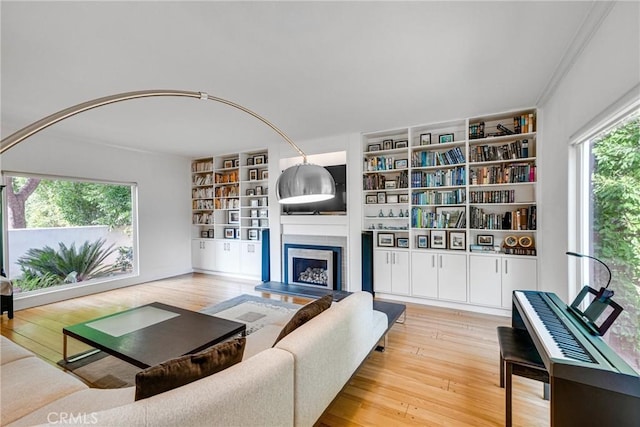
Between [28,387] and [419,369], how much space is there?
2.53m

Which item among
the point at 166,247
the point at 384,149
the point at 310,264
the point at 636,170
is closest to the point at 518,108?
the point at 384,149

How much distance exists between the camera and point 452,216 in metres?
3.88

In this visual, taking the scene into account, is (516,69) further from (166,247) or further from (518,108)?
(166,247)

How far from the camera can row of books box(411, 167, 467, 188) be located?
3767mm

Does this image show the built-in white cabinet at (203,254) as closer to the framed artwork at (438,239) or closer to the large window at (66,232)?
the large window at (66,232)

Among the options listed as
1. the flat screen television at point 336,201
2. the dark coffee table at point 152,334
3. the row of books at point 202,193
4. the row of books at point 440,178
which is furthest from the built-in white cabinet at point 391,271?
the row of books at point 202,193

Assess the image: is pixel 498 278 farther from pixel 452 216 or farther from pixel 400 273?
pixel 400 273

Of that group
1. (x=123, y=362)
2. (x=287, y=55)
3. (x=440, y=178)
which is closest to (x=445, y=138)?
(x=440, y=178)

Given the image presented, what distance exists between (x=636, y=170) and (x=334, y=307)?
189 cm

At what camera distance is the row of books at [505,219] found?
339 centimetres

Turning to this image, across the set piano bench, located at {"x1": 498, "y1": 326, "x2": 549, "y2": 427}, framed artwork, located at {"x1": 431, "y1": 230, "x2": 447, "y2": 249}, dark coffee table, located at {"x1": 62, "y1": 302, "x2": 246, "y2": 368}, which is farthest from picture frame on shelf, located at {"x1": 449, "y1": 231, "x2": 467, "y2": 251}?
dark coffee table, located at {"x1": 62, "y1": 302, "x2": 246, "y2": 368}

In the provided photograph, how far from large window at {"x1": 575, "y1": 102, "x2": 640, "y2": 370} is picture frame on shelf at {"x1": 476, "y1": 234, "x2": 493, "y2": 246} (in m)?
1.38

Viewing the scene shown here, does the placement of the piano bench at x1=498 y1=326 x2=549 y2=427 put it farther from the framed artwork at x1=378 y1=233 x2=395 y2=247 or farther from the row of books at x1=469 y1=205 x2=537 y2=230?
the framed artwork at x1=378 y1=233 x2=395 y2=247

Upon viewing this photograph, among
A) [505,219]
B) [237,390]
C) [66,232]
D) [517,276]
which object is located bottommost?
[517,276]
